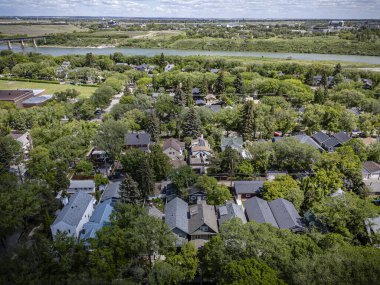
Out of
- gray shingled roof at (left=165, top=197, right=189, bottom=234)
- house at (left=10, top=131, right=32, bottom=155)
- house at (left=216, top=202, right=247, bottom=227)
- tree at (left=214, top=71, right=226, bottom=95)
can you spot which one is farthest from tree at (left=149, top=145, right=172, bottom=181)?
tree at (left=214, top=71, right=226, bottom=95)

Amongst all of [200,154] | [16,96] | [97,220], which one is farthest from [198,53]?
[97,220]

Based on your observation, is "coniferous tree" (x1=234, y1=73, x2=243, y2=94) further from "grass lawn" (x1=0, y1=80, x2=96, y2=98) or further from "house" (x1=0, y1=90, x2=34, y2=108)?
"house" (x1=0, y1=90, x2=34, y2=108)

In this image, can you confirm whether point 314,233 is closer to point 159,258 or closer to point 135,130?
point 159,258

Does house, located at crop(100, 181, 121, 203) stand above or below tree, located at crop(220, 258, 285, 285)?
below

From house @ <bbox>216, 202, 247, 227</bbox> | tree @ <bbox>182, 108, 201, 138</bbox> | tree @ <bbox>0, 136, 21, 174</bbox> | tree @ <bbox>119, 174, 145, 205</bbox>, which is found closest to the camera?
house @ <bbox>216, 202, 247, 227</bbox>

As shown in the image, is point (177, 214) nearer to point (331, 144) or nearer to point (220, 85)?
point (331, 144)

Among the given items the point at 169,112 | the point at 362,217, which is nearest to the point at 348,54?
the point at 169,112

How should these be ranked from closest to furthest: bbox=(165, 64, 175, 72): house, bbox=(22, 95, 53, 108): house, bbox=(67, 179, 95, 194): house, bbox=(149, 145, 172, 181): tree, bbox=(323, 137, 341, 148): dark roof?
bbox=(67, 179, 95, 194): house
bbox=(149, 145, 172, 181): tree
bbox=(323, 137, 341, 148): dark roof
bbox=(22, 95, 53, 108): house
bbox=(165, 64, 175, 72): house
